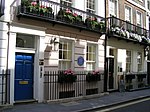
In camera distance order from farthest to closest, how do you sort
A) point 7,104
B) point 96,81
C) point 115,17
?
point 115,17 → point 96,81 → point 7,104

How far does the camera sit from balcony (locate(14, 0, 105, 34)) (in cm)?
1158

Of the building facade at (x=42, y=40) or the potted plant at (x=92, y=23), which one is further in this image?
the potted plant at (x=92, y=23)

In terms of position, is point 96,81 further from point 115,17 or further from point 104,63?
point 115,17

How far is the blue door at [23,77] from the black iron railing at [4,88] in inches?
24.8

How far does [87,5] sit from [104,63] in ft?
12.6

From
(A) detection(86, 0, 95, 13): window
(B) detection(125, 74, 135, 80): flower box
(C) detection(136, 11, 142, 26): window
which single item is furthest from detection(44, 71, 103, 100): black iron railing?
(C) detection(136, 11, 142, 26): window

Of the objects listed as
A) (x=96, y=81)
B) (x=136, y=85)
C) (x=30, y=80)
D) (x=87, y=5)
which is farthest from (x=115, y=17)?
(x=30, y=80)

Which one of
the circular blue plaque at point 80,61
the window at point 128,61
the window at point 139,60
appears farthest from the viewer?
the window at point 139,60

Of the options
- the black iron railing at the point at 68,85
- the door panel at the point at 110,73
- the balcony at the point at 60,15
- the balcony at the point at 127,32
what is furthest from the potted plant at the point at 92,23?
the door panel at the point at 110,73

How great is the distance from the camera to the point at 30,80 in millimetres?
12242

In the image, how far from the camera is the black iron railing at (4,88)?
10.8 meters

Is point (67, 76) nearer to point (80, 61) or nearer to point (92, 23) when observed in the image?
point (80, 61)

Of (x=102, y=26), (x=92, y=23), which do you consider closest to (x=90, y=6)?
(x=102, y=26)

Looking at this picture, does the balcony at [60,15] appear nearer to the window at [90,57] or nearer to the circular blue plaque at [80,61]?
the window at [90,57]
